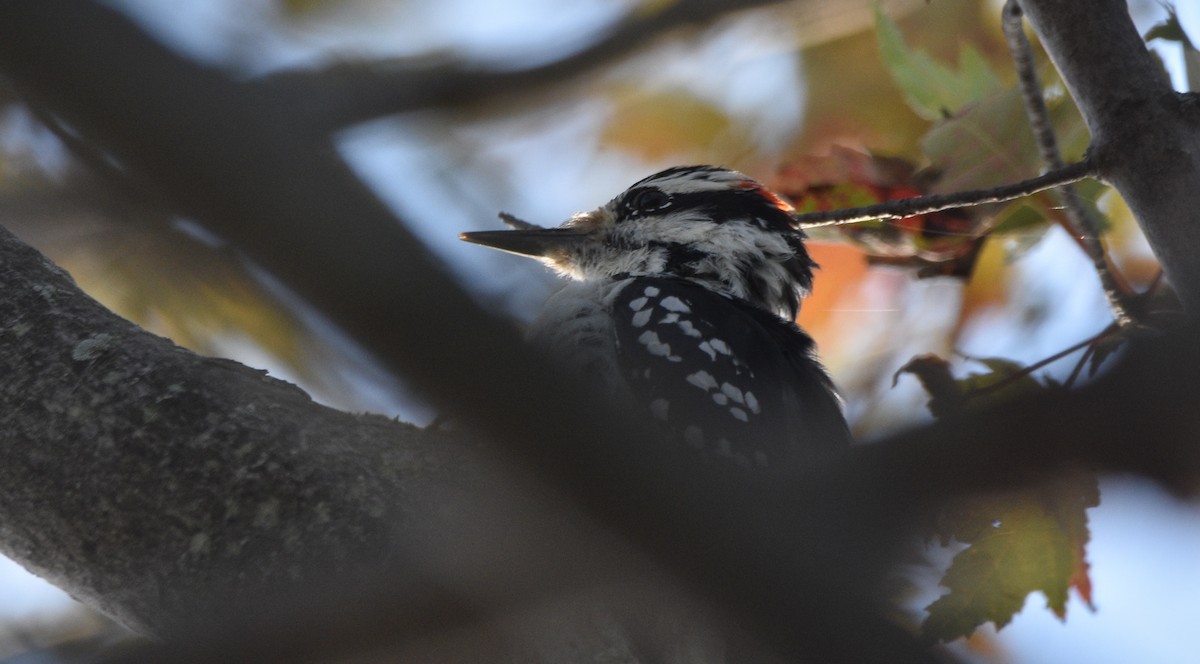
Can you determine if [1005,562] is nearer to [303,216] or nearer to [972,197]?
[972,197]

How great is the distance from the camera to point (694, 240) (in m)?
4.57

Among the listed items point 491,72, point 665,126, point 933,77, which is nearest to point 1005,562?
point 933,77

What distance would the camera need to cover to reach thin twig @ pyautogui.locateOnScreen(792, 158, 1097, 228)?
2705 mm

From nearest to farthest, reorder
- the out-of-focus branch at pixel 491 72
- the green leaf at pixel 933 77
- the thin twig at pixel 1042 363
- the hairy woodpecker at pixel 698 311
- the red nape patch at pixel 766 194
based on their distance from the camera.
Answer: the thin twig at pixel 1042 363
the hairy woodpecker at pixel 698 311
the green leaf at pixel 933 77
the out-of-focus branch at pixel 491 72
the red nape patch at pixel 766 194

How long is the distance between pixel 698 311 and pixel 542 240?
1.11 m

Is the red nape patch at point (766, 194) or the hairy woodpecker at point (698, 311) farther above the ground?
the red nape patch at point (766, 194)

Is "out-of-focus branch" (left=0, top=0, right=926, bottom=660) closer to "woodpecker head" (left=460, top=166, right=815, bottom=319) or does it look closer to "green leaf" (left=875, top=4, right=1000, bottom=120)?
"green leaf" (left=875, top=4, right=1000, bottom=120)

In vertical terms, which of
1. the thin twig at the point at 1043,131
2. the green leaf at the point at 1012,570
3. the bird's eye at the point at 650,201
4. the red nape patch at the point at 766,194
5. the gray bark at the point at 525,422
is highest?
the red nape patch at the point at 766,194

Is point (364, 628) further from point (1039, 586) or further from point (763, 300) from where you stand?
point (763, 300)

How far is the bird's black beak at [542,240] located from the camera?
4430 millimetres

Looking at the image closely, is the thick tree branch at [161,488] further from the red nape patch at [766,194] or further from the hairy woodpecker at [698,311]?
the red nape patch at [766,194]

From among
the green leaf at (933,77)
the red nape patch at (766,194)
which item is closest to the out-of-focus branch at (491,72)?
the red nape patch at (766,194)

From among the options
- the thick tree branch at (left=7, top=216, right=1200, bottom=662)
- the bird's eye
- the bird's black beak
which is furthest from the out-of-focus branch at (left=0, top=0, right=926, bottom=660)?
the bird's eye

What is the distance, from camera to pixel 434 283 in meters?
0.86
